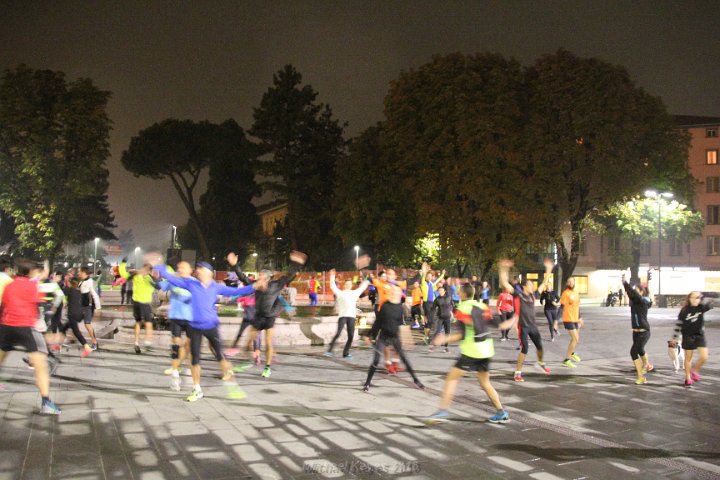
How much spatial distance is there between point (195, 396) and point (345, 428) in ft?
7.38

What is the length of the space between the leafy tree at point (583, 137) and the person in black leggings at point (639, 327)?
2206 cm

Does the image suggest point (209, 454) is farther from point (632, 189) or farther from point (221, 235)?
point (221, 235)

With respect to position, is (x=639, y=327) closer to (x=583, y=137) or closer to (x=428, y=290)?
(x=428, y=290)

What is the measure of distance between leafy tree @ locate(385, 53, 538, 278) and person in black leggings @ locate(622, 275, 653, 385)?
21.7 meters

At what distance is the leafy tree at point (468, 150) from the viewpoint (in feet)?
105

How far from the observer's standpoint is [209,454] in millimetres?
5727

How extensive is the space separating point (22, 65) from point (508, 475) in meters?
38.2

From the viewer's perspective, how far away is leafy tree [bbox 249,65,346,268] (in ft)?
161

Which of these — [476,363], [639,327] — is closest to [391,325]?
[476,363]

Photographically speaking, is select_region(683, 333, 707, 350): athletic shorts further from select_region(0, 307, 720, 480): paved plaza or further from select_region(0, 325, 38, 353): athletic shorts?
select_region(0, 325, 38, 353): athletic shorts

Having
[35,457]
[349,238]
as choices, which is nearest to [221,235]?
[349,238]

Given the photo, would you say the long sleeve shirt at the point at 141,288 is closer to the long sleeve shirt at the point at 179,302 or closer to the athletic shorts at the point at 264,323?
the athletic shorts at the point at 264,323

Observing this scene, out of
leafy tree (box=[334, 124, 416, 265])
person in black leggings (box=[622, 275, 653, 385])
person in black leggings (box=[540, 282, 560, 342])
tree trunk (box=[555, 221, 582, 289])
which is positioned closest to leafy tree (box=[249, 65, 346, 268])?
leafy tree (box=[334, 124, 416, 265])

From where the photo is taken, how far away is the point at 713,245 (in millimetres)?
62781
